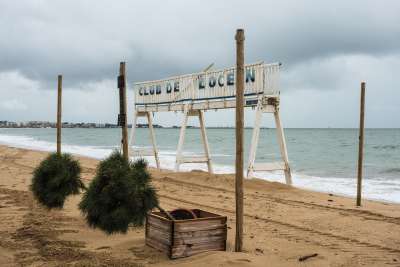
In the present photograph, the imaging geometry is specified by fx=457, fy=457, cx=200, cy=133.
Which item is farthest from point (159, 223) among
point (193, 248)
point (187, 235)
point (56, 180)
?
point (56, 180)

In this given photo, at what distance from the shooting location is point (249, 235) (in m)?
8.31

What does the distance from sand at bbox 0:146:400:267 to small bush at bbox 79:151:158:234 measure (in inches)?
19.8

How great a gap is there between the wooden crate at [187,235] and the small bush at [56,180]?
91.2 inches

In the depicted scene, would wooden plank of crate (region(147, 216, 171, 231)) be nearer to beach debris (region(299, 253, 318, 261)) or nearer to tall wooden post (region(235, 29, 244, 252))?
tall wooden post (region(235, 29, 244, 252))

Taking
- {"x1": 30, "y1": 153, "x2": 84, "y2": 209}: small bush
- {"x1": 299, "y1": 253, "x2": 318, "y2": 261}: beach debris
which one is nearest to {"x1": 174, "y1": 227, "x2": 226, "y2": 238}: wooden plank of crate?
{"x1": 299, "y1": 253, "x2": 318, "y2": 261}: beach debris

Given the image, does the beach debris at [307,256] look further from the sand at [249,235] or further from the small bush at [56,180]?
the small bush at [56,180]

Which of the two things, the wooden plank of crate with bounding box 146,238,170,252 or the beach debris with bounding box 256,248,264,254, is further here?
the beach debris with bounding box 256,248,264,254

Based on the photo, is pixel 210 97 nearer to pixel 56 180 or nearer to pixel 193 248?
pixel 56 180

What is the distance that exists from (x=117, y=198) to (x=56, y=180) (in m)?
2.09

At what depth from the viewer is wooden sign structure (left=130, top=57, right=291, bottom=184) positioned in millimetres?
13633

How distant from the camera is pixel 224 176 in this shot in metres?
16.7

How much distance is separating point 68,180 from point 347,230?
5442 mm

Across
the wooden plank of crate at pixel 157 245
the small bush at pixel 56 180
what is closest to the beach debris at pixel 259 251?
the wooden plank of crate at pixel 157 245

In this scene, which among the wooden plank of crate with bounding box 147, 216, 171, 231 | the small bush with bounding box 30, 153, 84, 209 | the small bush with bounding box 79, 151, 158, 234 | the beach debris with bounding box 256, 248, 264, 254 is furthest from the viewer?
the small bush with bounding box 30, 153, 84, 209
